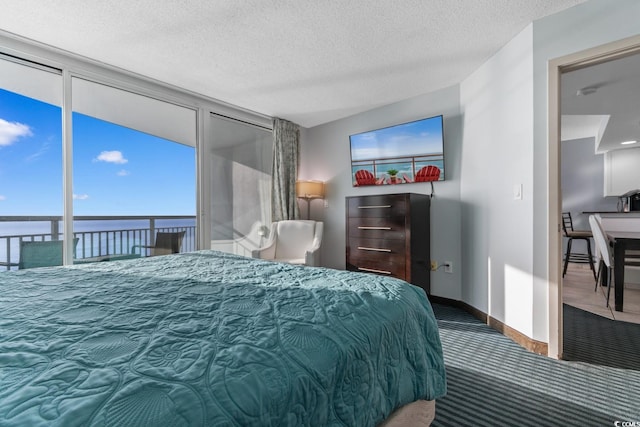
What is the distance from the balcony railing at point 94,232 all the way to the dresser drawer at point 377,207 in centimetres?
197

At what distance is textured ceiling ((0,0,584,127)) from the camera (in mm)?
2064

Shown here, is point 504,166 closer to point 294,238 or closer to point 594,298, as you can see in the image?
point 594,298

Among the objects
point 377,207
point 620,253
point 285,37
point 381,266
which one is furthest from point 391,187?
point 620,253

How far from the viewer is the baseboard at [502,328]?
7.16ft

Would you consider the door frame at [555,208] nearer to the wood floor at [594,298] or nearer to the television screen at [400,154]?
the television screen at [400,154]

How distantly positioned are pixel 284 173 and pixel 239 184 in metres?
0.68

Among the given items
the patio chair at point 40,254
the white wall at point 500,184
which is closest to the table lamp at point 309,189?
the white wall at point 500,184

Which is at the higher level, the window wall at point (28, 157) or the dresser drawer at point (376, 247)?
the window wall at point (28, 157)

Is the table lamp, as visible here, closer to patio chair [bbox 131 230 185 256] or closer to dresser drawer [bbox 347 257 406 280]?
dresser drawer [bbox 347 257 406 280]

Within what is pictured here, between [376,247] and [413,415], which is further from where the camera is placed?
[376,247]

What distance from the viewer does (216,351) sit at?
0.68 m

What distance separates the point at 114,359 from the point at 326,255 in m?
4.00

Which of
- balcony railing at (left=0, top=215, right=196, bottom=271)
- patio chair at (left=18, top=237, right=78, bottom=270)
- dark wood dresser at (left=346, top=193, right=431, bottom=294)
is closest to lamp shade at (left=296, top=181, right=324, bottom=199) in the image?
dark wood dresser at (left=346, top=193, right=431, bottom=294)

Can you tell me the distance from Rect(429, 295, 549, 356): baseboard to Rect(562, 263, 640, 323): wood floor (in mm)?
1224
